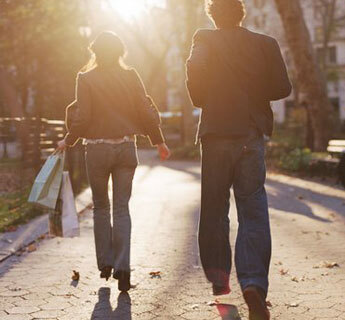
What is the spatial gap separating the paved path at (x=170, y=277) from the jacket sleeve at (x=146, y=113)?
1096 mm

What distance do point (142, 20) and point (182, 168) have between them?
16.2 meters

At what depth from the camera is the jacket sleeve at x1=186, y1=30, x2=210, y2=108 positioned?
166 inches

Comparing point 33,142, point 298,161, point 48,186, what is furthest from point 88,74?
point 298,161

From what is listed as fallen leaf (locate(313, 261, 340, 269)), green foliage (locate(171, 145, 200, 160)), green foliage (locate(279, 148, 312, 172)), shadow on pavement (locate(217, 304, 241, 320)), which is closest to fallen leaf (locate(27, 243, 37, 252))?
fallen leaf (locate(313, 261, 340, 269))

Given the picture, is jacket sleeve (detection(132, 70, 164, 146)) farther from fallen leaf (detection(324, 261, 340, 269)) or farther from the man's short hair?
fallen leaf (detection(324, 261, 340, 269))

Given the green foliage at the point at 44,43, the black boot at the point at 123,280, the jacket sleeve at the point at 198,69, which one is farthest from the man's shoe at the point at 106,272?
the green foliage at the point at 44,43

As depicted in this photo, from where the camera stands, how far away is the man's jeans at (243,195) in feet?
13.8

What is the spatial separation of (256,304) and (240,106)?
111 cm

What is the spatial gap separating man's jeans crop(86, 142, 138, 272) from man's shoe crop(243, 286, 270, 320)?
4.32 feet

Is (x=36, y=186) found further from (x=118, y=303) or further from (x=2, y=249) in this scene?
(x=2, y=249)

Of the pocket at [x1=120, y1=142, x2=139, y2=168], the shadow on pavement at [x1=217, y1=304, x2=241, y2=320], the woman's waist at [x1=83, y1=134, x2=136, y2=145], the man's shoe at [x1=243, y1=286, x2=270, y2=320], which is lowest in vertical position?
the shadow on pavement at [x1=217, y1=304, x2=241, y2=320]

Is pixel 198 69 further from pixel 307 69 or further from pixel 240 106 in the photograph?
pixel 307 69

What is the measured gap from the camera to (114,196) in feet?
17.2

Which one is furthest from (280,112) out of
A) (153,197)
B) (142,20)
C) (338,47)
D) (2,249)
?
(2,249)
